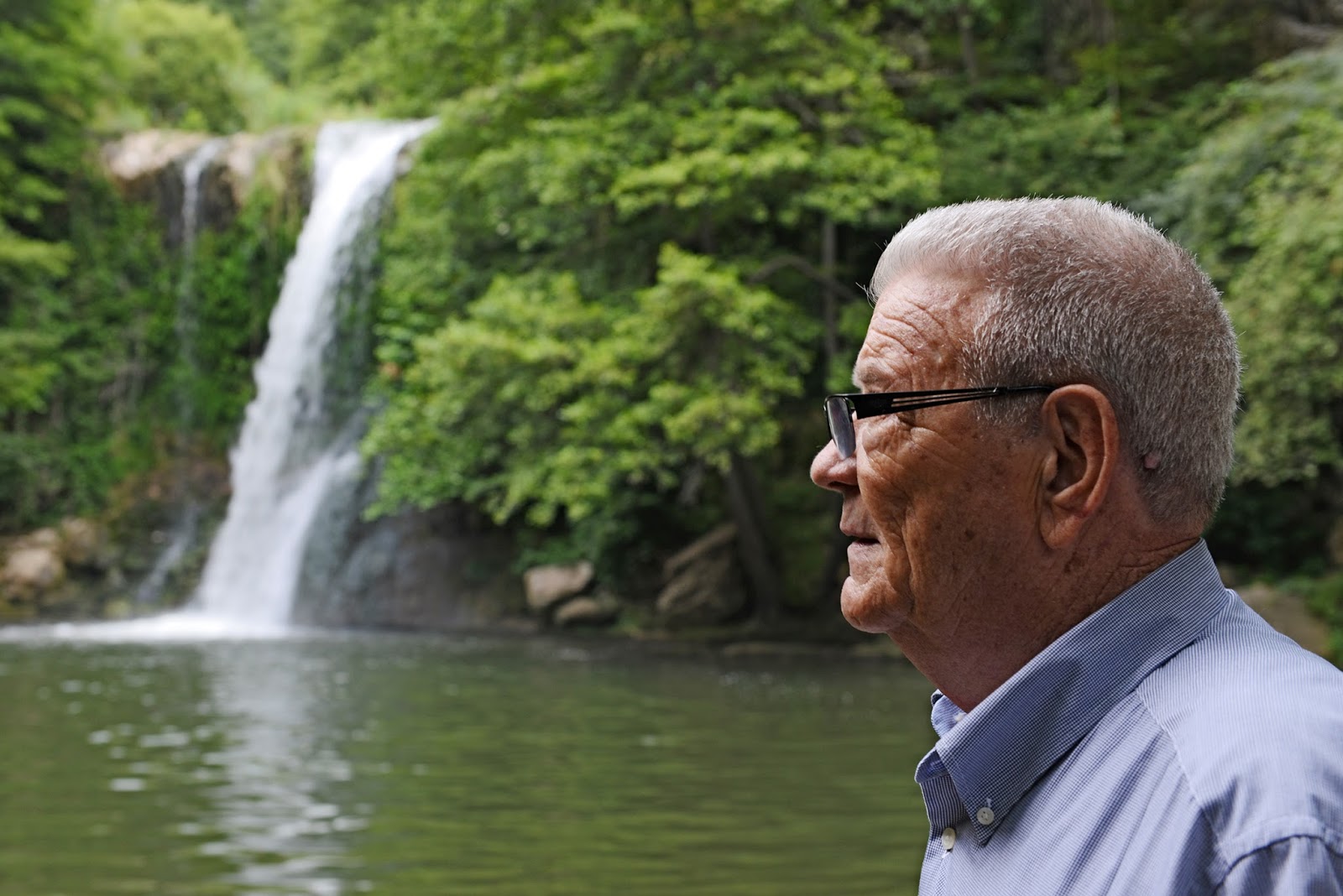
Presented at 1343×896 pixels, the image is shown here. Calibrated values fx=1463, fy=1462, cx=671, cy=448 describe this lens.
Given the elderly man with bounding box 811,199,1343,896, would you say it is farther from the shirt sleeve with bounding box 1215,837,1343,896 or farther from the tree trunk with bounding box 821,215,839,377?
the tree trunk with bounding box 821,215,839,377

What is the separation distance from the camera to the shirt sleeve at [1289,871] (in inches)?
38.7

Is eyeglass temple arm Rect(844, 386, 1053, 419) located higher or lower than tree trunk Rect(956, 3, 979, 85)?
lower

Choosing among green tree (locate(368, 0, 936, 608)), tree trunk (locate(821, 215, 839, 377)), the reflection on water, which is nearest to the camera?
the reflection on water

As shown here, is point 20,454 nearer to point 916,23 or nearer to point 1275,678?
point 916,23

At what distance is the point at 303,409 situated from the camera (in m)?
22.9

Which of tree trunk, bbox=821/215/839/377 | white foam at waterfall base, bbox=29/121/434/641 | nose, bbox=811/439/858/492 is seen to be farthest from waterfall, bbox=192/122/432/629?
nose, bbox=811/439/858/492

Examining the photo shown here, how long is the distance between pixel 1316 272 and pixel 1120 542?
11474 mm

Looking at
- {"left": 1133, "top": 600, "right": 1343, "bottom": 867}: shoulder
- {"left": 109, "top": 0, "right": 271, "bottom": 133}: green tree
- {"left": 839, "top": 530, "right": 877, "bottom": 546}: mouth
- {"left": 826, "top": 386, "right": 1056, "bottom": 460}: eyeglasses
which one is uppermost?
{"left": 109, "top": 0, "right": 271, "bottom": 133}: green tree

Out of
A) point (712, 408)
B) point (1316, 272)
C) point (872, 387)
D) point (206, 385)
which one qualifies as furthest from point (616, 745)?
point (206, 385)

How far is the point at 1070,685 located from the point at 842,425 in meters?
0.41

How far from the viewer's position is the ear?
1329 mm

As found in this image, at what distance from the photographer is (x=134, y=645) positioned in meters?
17.1

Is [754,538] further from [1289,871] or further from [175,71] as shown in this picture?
[175,71]

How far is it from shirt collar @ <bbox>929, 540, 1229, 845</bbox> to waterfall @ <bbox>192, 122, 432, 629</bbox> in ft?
66.4
